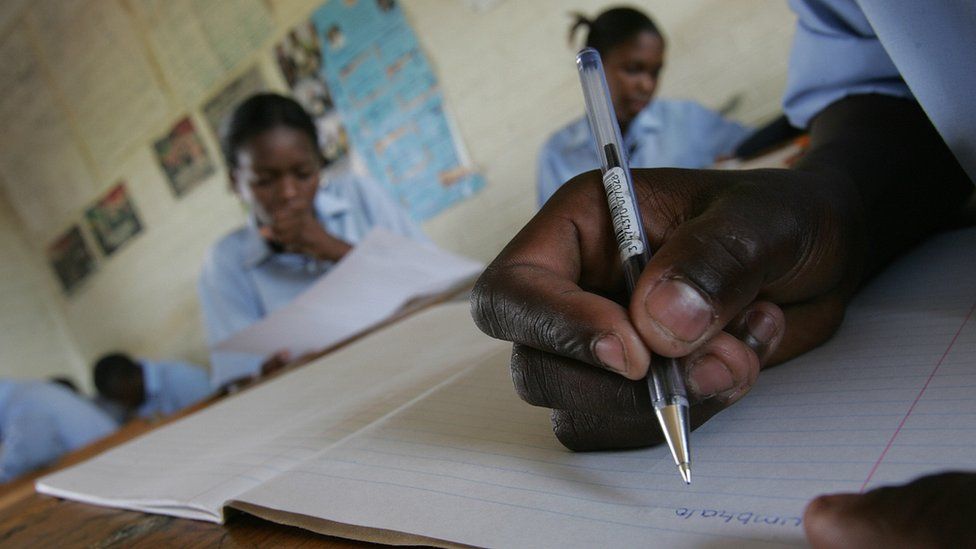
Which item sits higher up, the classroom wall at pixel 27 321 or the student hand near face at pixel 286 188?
the classroom wall at pixel 27 321

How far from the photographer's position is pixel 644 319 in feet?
0.82

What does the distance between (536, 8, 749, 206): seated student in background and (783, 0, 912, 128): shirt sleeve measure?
100cm

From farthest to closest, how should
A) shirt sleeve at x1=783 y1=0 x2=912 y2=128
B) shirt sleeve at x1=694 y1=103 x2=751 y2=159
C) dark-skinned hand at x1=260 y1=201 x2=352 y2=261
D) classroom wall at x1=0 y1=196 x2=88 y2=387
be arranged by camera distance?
classroom wall at x1=0 y1=196 x2=88 y2=387
shirt sleeve at x1=694 y1=103 x2=751 y2=159
dark-skinned hand at x1=260 y1=201 x2=352 y2=261
shirt sleeve at x1=783 y1=0 x2=912 y2=128

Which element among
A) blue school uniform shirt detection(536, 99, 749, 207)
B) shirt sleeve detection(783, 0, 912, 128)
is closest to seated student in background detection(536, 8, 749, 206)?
blue school uniform shirt detection(536, 99, 749, 207)

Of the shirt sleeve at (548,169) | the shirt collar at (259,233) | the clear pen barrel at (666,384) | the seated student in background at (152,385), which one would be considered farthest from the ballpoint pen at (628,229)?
the seated student in background at (152,385)

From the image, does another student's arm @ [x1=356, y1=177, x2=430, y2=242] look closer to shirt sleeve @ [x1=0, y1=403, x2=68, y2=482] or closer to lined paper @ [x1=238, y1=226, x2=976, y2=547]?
shirt sleeve @ [x1=0, y1=403, x2=68, y2=482]

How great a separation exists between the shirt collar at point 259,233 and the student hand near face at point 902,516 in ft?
5.08

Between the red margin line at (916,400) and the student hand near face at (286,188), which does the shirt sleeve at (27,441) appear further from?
the red margin line at (916,400)

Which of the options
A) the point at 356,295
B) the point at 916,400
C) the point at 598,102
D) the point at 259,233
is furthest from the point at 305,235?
the point at 916,400

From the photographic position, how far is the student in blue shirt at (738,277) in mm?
247

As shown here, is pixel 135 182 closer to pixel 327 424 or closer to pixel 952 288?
pixel 327 424

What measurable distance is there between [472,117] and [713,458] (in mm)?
2051

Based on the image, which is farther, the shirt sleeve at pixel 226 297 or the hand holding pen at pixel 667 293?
the shirt sleeve at pixel 226 297

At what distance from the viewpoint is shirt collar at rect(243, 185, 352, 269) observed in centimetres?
162
